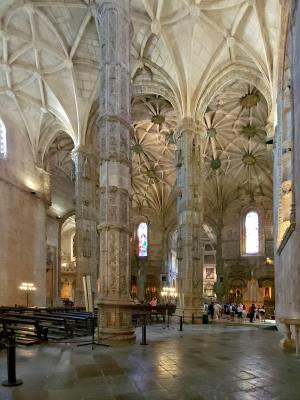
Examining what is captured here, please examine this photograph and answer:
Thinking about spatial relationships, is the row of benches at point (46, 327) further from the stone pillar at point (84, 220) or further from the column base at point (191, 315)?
the stone pillar at point (84, 220)

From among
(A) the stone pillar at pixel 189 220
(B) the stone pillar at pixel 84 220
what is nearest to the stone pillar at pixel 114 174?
(A) the stone pillar at pixel 189 220

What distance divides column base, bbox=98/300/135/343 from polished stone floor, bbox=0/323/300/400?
2.63 ft

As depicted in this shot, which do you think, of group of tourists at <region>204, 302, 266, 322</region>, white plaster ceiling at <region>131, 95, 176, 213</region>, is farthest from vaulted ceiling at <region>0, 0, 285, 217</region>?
group of tourists at <region>204, 302, 266, 322</region>

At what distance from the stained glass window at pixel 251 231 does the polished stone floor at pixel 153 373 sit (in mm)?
33261

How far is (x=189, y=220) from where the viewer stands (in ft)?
74.3

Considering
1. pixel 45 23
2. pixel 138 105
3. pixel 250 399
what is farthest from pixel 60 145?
pixel 250 399

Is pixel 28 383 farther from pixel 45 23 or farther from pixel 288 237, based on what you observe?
pixel 45 23

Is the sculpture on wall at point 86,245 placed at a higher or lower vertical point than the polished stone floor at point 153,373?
higher

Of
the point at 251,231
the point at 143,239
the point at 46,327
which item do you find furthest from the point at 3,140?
the point at 251,231

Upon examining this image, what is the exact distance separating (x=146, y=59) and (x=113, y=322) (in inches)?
653

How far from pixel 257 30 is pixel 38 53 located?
42.9 ft

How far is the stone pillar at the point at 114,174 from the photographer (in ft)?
40.0

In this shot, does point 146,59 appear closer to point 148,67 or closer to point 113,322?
point 148,67

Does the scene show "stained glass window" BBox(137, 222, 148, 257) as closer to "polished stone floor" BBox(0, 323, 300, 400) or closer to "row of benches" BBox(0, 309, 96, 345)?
A: "row of benches" BBox(0, 309, 96, 345)
